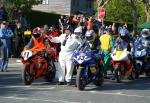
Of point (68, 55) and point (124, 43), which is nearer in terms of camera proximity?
point (68, 55)

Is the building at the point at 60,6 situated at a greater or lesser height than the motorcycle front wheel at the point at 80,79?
greater

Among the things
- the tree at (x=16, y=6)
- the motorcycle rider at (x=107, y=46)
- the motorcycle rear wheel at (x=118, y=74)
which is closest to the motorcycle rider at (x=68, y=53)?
the motorcycle rear wheel at (x=118, y=74)

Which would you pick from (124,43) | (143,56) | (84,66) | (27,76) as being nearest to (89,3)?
(143,56)

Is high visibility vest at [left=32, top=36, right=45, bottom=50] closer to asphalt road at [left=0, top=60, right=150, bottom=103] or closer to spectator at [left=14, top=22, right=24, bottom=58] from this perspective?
asphalt road at [left=0, top=60, right=150, bottom=103]

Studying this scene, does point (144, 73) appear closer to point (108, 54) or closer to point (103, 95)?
point (108, 54)

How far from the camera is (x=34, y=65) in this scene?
631 inches

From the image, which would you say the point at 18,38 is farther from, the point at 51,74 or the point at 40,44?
the point at 40,44

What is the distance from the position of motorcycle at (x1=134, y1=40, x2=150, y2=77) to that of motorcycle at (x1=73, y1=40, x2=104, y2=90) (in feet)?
12.0

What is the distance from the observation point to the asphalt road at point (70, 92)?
→ 1349 centimetres

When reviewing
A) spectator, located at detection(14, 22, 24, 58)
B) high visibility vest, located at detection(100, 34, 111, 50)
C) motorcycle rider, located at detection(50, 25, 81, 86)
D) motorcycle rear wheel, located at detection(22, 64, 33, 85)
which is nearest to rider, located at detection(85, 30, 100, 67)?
motorcycle rider, located at detection(50, 25, 81, 86)

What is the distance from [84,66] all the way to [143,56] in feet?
15.1

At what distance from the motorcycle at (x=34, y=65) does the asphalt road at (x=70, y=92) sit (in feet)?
0.89

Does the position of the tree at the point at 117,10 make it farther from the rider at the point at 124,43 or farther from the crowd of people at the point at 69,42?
the rider at the point at 124,43

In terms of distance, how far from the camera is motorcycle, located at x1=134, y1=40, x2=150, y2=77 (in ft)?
62.7
